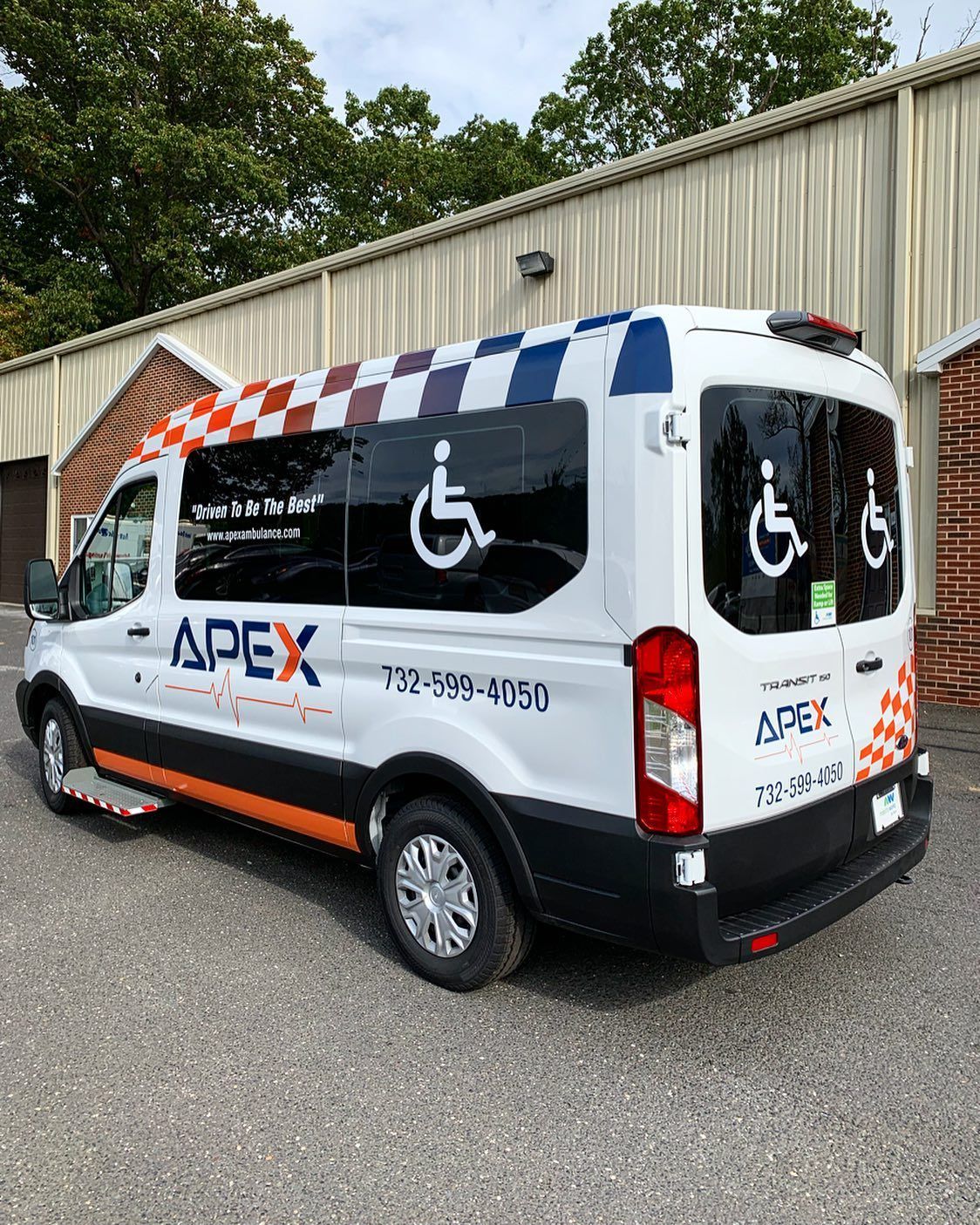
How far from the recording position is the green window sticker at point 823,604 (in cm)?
326

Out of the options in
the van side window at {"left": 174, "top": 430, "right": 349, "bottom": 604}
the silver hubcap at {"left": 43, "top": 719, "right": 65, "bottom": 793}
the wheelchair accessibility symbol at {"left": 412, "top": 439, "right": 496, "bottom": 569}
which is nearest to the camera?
the wheelchair accessibility symbol at {"left": 412, "top": 439, "right": 496, "bottom": 569}

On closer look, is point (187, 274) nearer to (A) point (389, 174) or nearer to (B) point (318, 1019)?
(A) point (389, 174)

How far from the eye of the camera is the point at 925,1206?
2.35m

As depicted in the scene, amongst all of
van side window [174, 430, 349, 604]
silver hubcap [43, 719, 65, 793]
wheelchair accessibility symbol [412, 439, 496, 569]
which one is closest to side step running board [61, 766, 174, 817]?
silver hubcap [43, 719, 65, 793]

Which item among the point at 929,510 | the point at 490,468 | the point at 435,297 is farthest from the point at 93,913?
the point at 435,297

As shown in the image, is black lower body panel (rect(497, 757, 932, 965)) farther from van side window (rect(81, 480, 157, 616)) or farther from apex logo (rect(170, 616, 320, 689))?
van side window (rect(81, 480, 157, 616))

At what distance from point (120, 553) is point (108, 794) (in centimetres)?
130

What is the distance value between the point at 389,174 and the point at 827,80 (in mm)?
13095

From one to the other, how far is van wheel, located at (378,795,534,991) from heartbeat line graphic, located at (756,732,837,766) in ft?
3.16

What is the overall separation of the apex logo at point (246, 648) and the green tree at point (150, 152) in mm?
26031

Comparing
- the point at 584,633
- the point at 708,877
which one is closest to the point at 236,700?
the point at 584,633

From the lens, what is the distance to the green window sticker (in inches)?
128

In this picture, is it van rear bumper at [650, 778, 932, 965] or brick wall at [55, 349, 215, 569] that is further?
brick wall at [55, 349, 215, 569]

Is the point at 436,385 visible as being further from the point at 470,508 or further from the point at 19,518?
the point at 19,518
